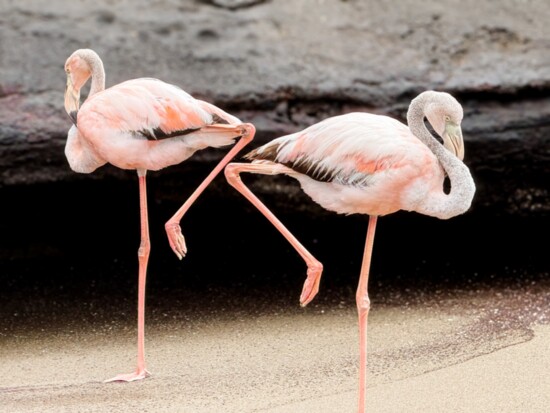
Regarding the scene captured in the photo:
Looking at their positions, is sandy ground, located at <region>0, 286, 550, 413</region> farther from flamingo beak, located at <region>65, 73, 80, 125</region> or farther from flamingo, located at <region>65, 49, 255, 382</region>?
flamingo beak, located at <region>65, 73, 80, 125</region>

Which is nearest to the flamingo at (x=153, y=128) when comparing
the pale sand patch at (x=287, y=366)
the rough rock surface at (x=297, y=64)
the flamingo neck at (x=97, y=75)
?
the flamingo neck at (x=97, y=75)

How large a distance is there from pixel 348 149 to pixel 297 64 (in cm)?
128

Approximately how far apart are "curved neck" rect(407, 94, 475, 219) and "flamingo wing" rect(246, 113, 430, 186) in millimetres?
49

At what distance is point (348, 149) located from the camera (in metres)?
3.17

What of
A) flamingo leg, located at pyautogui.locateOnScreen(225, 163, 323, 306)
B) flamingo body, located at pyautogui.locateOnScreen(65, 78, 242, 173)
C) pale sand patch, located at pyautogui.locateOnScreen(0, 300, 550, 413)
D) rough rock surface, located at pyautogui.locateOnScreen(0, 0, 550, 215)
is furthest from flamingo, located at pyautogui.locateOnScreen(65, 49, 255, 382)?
rough rock surface, located at pyautogui.locateOnScreen(0, 0, 550, 215)

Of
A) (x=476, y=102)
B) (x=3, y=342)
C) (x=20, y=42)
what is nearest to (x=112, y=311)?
(x=3, y=342)

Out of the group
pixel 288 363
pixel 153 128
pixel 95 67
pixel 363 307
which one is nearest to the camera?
pixel 363 307

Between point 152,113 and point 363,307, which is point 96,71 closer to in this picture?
point 152,113

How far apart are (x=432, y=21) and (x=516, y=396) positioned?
1936 mm

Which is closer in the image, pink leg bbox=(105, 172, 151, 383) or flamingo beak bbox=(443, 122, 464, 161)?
flamingo beak bbox=(443, 122, 464, 161)

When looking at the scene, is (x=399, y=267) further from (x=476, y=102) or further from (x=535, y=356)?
(x=535, y=356)

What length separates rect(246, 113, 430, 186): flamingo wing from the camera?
122 inches

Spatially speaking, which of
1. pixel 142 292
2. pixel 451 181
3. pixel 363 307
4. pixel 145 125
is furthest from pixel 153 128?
pixel 451 181

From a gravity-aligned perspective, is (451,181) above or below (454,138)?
below
